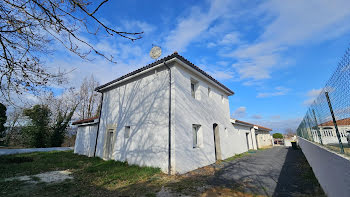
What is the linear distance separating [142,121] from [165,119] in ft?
5.37

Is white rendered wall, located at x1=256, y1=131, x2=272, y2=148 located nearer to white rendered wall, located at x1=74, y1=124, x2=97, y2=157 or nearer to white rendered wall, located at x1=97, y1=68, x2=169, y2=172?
white rendered wall, located at x1=97, y1=68, x2=169, y2=172

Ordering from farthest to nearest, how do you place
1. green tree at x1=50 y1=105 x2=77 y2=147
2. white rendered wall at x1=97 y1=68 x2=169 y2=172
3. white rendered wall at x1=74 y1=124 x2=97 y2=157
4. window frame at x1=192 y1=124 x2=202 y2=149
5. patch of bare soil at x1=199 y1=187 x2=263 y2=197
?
green tree at x1=50 y1=105 x2=77 y2=147 → white rendered wall at x1=74 y1=124 x2=97 y2=157 → window frame at x1=192 y1=124 x2=202 y2=149 → white rendered wall at x1=97 y1=68 x2=169 y2=172 → patch of bare soil at x1=199 y1=187 x2=263 y2=197

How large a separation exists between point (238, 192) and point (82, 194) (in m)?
4.76

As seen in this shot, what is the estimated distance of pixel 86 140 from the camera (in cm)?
1149

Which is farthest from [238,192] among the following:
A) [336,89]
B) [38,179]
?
[38,179]

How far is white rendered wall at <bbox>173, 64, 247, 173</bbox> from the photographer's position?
652 cm

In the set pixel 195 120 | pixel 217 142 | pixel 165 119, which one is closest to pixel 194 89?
pixel 195 120

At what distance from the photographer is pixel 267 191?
4273 millimetres

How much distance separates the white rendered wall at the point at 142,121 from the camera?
22.2 feet

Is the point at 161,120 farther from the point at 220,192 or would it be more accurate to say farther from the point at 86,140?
the point at 86,140

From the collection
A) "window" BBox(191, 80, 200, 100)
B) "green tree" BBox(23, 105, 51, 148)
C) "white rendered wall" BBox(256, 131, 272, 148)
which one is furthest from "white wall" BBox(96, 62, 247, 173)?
"white rendered wall" BBox(256, 131, 272, 148)

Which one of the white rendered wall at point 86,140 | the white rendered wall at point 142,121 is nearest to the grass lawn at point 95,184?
the white rendered wall at point 142,121

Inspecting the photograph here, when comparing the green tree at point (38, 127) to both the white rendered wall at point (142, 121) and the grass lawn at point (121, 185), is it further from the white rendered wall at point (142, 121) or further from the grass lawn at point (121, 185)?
the grass lawn at point (121, 185)

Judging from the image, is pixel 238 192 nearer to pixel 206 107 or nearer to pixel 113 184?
pixel 113 184
